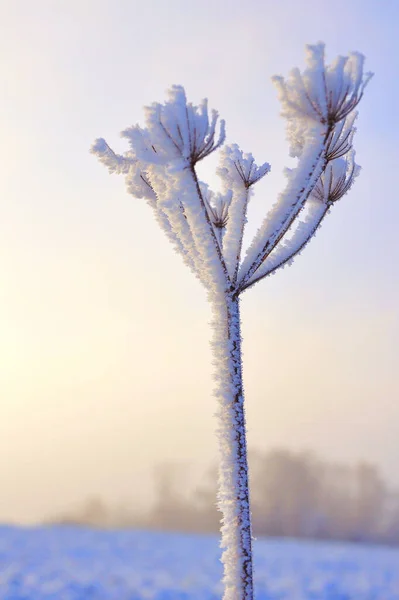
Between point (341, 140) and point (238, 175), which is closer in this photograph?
point (341, 140)

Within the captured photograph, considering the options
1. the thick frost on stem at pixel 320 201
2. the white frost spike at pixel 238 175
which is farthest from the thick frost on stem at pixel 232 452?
the white frost spike at pixel 238 175

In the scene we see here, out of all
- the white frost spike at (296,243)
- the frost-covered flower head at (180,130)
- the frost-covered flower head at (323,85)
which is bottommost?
the white frost spike at (296,243)

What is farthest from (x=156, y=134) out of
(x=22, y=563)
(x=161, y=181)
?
(x=22, y=563)

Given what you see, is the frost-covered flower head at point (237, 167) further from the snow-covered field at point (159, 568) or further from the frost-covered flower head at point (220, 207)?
the snow-covered field at point (159, 568)

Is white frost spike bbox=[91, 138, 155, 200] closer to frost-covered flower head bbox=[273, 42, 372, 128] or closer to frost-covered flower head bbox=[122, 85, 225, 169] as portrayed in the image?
frost-covered flower head bbox=[122, 85, 225, 169]

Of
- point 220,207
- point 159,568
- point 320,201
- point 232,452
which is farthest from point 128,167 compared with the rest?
point 159,568

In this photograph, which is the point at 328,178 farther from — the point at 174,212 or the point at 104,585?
the point at 104,585

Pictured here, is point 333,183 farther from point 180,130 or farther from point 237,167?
point 180,130
